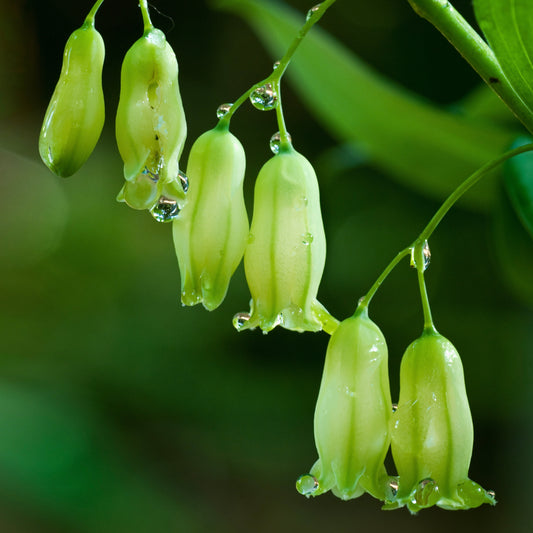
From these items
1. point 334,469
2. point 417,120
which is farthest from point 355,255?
point 334,469

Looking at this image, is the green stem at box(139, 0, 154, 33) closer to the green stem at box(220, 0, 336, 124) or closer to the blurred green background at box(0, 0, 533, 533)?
the green stem at box(220, 0, 336, 124)

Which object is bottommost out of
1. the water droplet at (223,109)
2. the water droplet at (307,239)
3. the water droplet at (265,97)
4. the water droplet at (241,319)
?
the water droplet at (241,319)

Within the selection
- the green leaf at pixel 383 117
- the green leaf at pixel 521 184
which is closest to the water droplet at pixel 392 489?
the green leaf at pixel 521 184

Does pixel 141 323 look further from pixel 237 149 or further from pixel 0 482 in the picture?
pixel 237 149

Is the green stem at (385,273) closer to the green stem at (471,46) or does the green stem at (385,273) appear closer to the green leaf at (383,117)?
the green stem at (471,46)

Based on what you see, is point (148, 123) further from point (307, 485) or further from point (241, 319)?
point (307, 485)

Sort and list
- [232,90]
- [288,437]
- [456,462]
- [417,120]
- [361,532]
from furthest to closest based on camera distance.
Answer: [232,90] → [361,532] → [288,437] → [417,120] → [456,462]
